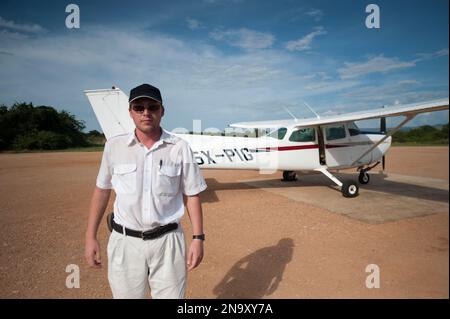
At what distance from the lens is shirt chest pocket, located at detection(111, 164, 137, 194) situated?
2021mm

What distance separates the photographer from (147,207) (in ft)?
6.59

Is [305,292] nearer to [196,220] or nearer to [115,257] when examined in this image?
[196,220]

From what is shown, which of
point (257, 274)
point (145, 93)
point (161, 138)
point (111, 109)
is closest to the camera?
point (145, 93)

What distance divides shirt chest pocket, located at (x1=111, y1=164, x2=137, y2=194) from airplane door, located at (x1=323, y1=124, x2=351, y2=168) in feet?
25.4

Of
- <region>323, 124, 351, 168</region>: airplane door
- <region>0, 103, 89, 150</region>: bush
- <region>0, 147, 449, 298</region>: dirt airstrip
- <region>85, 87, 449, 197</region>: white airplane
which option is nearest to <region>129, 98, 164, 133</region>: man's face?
<region>0, 147, 449, 298</region>: dirt airstrip

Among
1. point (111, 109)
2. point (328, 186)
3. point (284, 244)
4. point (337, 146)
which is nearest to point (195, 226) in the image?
point (284, 244)

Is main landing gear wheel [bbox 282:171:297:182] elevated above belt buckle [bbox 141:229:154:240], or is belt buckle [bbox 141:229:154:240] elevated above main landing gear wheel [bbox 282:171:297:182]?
belt buckle [bbox 141:229:154:240]

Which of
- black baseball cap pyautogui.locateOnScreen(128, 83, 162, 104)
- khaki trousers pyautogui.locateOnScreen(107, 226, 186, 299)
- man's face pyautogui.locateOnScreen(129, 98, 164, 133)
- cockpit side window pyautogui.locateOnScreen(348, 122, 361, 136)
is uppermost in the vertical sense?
cockpit side window pyautogui.locateOnScreen(348, 122, 361, 136)

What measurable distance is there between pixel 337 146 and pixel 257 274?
6.55 meters

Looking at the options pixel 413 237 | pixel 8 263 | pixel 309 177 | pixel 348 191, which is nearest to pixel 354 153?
pixel 348 191

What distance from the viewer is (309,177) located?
37.8 feet

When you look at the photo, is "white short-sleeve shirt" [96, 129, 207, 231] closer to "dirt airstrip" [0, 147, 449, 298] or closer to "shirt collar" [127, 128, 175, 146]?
"shirt collar" [127, 128, 175, 146]

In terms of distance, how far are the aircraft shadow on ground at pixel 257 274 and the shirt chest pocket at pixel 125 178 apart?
1839 millimetres

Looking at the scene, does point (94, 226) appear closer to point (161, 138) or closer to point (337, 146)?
point (161, 138)
